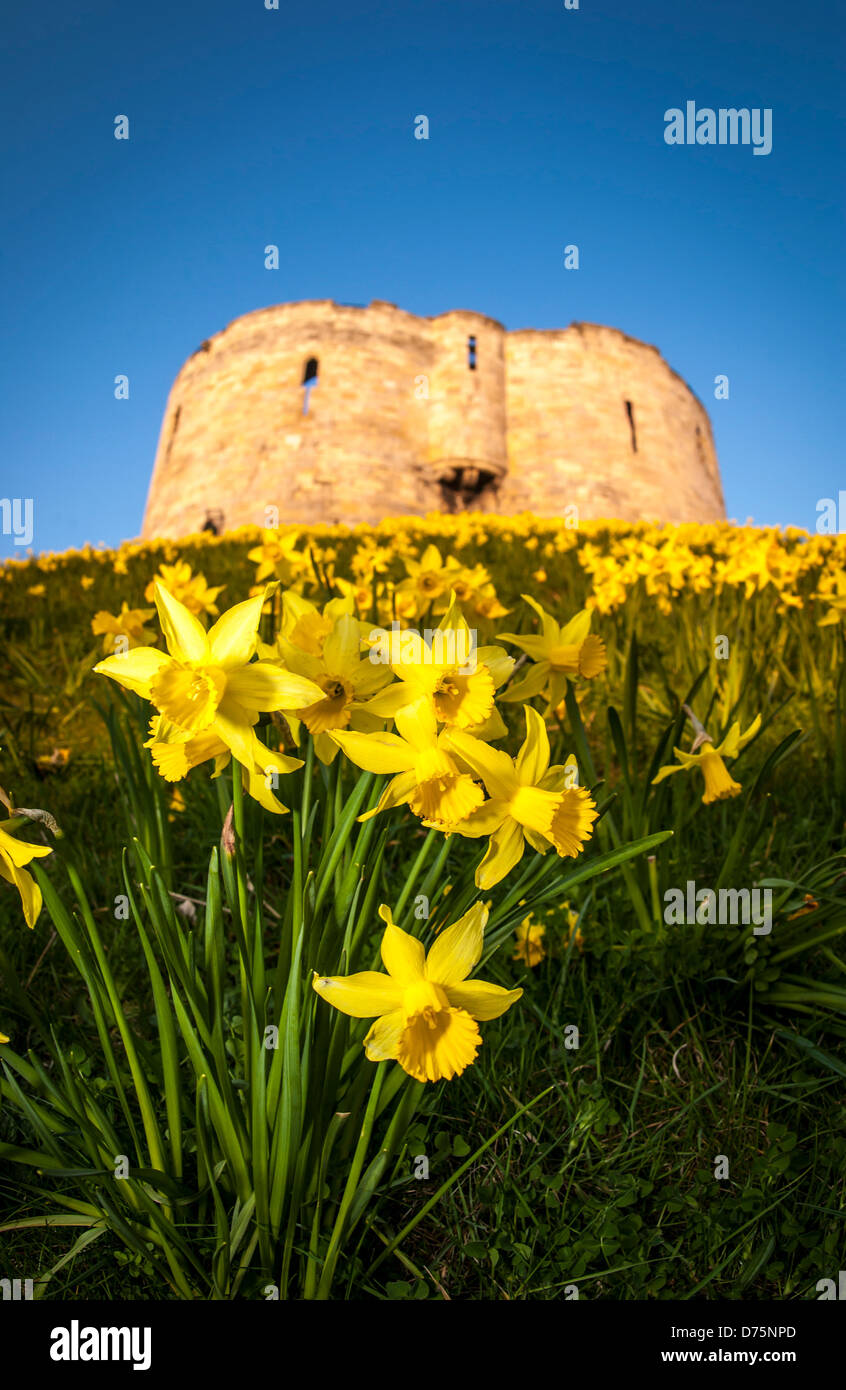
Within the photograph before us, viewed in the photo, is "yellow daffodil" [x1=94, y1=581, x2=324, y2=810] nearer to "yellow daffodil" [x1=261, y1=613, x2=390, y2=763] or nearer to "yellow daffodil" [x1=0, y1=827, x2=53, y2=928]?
"yellow daffodil" [x1=261, y1=613, x2=390, y2=763]

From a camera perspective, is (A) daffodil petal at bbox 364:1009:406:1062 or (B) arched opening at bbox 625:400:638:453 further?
(B) arched opening at bbox 625:400:638:453

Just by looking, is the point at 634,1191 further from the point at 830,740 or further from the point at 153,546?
the point at 153,546

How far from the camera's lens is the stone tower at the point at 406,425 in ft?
68.3

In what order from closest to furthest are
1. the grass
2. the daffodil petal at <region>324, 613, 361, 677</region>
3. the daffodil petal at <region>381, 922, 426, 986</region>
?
the daffodil petal at <region>381, 922, 426, 986</region>
the daffodil petal at <region>324, 613, 361, 677</region>
the grass

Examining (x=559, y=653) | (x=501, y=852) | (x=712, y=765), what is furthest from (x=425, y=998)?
(x=712, y=765)

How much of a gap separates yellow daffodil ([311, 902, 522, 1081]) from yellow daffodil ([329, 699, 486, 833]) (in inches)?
4.1

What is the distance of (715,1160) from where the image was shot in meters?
1.14

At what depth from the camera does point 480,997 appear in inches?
30.7

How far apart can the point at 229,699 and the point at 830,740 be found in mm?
1989

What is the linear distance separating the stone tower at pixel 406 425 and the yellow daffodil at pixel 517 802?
63.9ft

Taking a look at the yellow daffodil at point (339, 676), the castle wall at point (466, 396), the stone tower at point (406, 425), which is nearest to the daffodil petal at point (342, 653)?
the yellow daffodil at point (339, 676)

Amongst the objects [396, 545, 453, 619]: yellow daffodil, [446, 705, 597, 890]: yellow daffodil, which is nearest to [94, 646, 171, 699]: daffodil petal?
[446, 705, 597, 890]: yellow daffodil

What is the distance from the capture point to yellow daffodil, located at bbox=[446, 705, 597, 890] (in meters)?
0.77

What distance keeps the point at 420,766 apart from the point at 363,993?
0.23 meters
